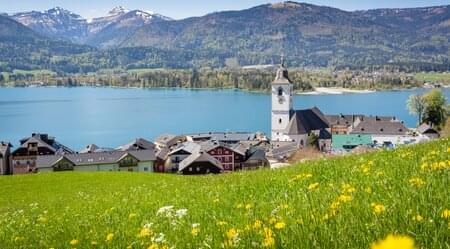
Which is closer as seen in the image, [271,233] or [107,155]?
[271,233]

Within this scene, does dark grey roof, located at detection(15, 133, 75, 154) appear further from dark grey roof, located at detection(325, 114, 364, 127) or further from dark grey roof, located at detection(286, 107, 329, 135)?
dark grey roof, located at detection(325, 114, 364, 127)

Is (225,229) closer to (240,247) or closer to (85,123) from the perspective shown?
(240,247)

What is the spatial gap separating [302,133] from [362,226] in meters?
88.0

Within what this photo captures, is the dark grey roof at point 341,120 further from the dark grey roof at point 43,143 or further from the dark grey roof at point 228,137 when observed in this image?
the dark grey roof at point 43,143

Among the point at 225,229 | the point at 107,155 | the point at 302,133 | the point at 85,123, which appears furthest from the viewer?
the point at 85,123

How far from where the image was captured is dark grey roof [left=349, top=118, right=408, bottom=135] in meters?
89.5

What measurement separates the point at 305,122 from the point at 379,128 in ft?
45.2

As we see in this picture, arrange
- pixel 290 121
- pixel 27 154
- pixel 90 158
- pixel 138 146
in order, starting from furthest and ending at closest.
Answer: pixel 290 121 → pixel 138 146 → pixel 27 154 → pixel 90 158

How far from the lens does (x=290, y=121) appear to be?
9138 centimetres

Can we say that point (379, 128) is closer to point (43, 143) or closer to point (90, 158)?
point (90, 158)

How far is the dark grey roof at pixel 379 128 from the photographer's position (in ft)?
294

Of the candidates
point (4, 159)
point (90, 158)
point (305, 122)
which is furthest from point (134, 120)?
point (90, 158)

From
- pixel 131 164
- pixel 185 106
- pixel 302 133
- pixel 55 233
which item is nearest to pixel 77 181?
pixel 55 233

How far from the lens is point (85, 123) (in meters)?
156
